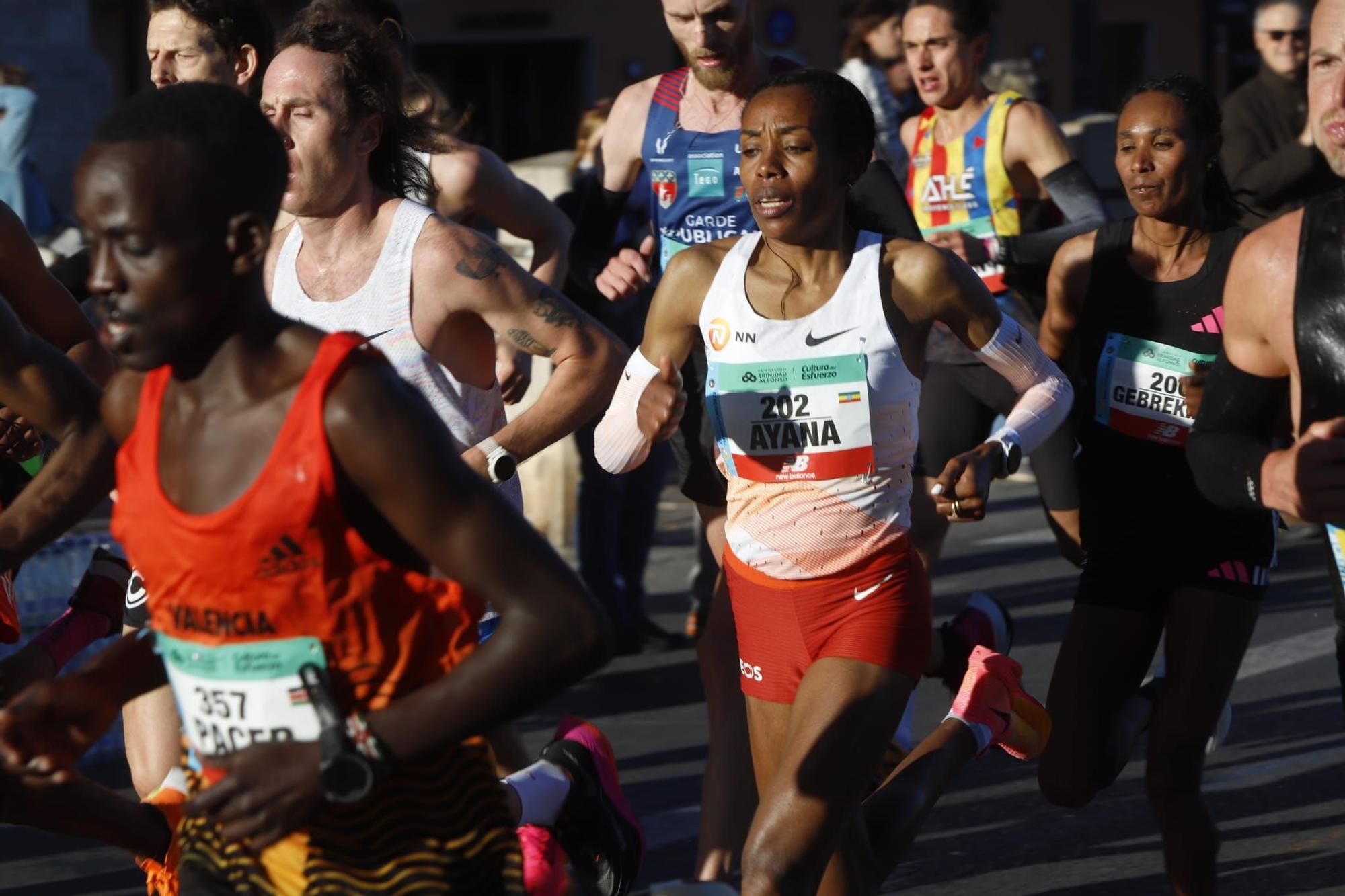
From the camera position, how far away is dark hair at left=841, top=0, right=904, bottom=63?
10.0 meters

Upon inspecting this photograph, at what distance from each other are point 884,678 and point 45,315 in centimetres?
191

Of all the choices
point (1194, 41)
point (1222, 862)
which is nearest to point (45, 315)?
point (1222, 862)

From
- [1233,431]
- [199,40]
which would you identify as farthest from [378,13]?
[1233,431]

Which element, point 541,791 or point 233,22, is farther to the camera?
point 233,22

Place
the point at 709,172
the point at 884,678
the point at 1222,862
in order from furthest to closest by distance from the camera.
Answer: the point at 709,172 < the point at 1222,862 < the point at 884,678

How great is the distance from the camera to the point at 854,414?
411 centimetres

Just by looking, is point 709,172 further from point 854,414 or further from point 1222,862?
point 1222,862

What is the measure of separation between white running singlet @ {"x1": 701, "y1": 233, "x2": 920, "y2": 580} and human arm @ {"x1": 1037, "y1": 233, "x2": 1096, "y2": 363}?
43.5 inches

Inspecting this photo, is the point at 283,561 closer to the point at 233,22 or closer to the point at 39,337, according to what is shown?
the point at 39,337

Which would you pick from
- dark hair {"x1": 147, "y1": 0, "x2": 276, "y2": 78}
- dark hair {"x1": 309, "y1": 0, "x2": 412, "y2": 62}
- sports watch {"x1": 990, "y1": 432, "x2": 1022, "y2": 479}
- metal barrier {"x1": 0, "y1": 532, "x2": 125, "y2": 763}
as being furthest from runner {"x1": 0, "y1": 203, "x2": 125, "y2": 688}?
metal barrier {"x1": 0, "y1": 532, "x2": 125, "y2": 763}

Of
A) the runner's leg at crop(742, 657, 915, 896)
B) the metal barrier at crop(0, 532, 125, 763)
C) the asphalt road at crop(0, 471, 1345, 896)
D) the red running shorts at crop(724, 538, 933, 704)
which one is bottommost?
the asphalt road at crop(0, 471, 1345, 896)

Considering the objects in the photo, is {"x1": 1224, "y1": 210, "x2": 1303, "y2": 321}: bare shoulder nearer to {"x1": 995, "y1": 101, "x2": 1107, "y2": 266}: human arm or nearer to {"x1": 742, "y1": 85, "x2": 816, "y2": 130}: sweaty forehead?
{"x1": 742, "y1": 85, "x2": 816, "y2": 130}: sweaty forehead

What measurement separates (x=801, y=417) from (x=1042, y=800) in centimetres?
224

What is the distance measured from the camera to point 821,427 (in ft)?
13.5
